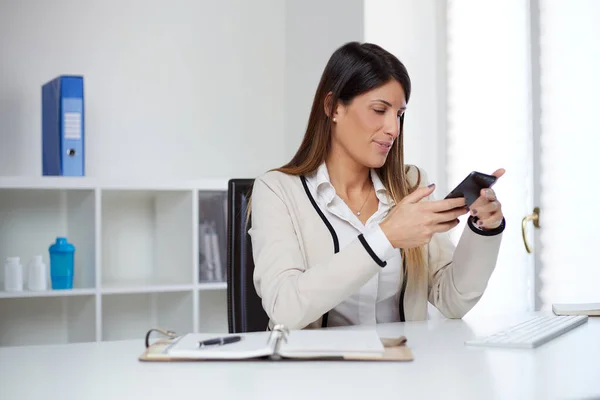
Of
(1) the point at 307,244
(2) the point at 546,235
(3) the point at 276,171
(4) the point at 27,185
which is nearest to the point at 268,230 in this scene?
(1) the point at 307,244

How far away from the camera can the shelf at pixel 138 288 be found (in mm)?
2916

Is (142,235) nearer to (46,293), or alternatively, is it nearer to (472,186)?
(46,293)

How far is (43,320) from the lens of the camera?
10.3 ft

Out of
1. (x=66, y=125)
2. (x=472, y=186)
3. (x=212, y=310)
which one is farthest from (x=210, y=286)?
(x=472, y=186)

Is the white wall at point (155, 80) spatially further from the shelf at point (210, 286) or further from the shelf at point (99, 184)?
the shelf at point (210, 286)

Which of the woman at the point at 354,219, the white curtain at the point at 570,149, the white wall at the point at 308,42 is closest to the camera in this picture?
the woman at the point at 354,219

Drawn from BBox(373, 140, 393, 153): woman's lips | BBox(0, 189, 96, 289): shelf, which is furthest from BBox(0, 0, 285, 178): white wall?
BBox(373, 140, 393, 153): woman's lips

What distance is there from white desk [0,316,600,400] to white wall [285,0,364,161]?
6.70 ft

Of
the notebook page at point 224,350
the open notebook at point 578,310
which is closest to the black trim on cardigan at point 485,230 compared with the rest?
the open notebook at point 578,310

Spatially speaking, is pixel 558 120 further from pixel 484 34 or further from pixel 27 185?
pixel 27 185

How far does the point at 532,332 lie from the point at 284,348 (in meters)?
0.51

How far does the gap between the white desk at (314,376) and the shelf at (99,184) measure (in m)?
1.56

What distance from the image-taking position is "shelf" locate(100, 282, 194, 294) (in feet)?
9.57

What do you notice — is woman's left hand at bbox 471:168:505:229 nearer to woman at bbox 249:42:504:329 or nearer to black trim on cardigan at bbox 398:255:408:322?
woman at bbox 249:42:504:329
